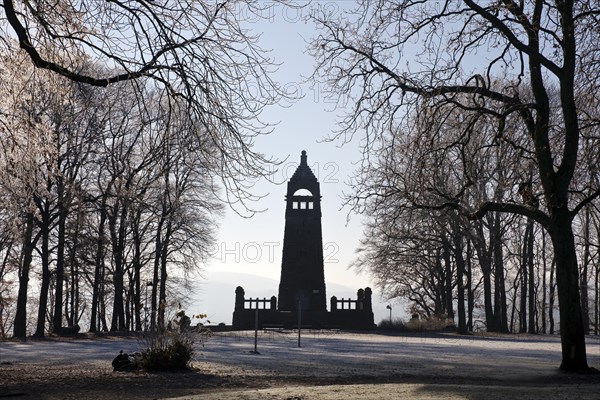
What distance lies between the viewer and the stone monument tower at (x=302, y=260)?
184 feet

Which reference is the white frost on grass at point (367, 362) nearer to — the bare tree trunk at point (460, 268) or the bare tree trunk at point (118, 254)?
the bare tree trunk at point (460, 268)

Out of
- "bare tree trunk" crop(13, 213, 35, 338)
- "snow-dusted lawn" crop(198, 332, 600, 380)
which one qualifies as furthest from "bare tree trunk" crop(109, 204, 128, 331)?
"snow-dusted lawn" crop(198, 332, 600, 380)

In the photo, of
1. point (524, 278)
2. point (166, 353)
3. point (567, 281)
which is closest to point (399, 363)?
point (567, 281)

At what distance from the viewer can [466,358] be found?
846 inches

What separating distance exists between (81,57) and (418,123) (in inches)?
279

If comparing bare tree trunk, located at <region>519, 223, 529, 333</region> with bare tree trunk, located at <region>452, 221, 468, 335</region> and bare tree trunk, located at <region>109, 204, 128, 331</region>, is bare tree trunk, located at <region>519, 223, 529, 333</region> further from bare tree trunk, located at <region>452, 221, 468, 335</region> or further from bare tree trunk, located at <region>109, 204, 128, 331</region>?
bare tree trunk, located at <region>109, 204, 128, 331</region>

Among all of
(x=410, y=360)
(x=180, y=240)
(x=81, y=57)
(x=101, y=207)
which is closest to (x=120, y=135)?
(x=101, y=207)

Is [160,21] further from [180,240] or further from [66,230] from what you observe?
[180,240]

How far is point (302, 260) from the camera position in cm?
5647

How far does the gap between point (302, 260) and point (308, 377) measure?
41.5 m

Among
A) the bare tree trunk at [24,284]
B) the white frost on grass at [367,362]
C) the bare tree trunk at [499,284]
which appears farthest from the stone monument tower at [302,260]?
the white frost on grass at [367,362]

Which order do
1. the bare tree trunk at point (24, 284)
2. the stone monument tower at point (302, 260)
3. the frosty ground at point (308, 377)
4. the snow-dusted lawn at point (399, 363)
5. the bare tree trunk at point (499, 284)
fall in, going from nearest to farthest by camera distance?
the frosty ground at point (308, 377)
the snow-dusted lawn at point (399, 363)
the bare tree trunk at point (24, 284)
the bare tree trunk at point (499, 284)
the stone monument tower at point (302, 260)

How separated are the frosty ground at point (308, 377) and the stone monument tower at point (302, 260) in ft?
107

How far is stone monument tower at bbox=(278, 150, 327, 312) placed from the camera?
55969 mm
